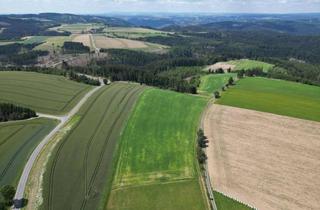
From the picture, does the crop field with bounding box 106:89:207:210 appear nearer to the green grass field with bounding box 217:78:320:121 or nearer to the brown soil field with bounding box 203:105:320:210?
the brown soil field with bounding box 203:105:320:210

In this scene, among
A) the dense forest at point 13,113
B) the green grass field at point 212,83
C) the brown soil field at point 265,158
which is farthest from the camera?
the green grass field at point 212,83

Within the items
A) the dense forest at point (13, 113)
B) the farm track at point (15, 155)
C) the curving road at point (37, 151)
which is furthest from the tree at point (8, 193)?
the dense forest at point (13, 113)

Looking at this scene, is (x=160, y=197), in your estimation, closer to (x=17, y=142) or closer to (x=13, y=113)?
(x=17, y=142)

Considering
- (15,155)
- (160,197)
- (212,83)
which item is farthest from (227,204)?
(212,83)

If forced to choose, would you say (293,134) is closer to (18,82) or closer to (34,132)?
(34,132)

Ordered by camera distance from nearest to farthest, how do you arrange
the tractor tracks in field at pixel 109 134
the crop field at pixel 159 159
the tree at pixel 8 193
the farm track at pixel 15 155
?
the tree at pixel 8 193
the crop field at pixel 159 159
the tractor tracks in field at pixel 109 134
the farm track at pixel 15 155

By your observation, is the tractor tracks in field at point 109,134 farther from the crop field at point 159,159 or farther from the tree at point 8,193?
the tree at point 8,193

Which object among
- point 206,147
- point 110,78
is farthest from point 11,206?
point 110,78

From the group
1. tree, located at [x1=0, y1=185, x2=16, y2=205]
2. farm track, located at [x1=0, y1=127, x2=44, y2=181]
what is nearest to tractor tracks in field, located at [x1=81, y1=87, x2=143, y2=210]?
tree, located at [x1=0, y1=185, x2=16, y2=205]
